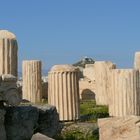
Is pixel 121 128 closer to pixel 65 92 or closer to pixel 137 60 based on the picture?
pixel 65 92

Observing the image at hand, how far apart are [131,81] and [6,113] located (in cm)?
789

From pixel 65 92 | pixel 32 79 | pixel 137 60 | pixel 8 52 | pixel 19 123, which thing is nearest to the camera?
pixel 19 123

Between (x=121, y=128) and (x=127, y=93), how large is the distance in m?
9.01

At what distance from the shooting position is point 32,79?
81.7ft

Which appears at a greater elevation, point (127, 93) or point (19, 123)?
point (127, 93)

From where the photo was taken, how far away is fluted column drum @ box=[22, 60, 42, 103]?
24.8m

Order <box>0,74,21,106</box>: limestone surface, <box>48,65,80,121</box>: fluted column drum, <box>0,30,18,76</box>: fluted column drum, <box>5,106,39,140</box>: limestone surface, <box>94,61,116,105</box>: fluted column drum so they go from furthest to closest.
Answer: <box>94,61,116,105</box>: fluted column drum → <box>0,30,18,76</box>: fluted column drum → <box>48,65,80,121</box>: fluted column drum → <box>5,106,39,140</box>: limestone surface → <box>0,74,21,106</box>: limestone surface

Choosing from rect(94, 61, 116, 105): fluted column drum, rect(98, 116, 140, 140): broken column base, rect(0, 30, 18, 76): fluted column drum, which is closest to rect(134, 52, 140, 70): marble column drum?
rect(94, 61, 116, 105): fluted column drum

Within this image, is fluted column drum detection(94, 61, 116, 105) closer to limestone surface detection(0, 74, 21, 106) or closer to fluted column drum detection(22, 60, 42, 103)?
fluted column drum detection(22, 60, 42, 103)

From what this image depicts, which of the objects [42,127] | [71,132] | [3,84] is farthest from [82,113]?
[3,84]

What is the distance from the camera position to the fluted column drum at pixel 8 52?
19.5 m

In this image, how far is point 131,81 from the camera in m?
19.2

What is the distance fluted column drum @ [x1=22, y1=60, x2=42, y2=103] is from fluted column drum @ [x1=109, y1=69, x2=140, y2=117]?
20.6 feet

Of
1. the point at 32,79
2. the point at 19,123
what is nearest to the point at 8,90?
the point at 19,123
